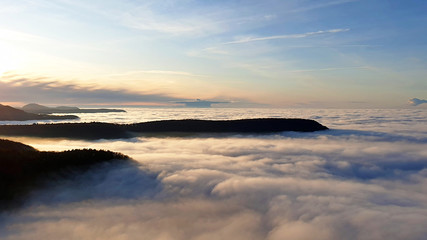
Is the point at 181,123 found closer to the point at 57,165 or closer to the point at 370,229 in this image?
the point at 57,165

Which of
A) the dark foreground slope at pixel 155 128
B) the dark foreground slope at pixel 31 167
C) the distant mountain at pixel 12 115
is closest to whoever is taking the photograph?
the dark foreground slope at pixel 31 167

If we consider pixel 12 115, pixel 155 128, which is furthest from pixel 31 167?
pixel 12 115

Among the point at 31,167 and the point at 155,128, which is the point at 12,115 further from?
the point at 31,167

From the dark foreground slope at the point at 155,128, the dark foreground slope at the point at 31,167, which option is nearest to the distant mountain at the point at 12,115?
the dark foreground slope at the point at 155,128

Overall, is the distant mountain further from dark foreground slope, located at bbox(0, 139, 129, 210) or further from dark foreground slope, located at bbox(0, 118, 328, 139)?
dark foreground slope, located at bbox(0, 139, 129, 210)

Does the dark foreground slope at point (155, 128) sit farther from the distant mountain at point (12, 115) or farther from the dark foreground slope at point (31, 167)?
the distant mountain at point (12, 115)

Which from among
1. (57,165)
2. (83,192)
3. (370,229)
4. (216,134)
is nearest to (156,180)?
(83,192)

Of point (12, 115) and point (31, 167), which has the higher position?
point (12, 115)
